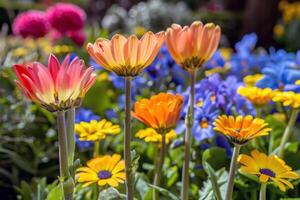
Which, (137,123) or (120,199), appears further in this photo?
(137,123)

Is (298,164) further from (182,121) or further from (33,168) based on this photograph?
(33,168)

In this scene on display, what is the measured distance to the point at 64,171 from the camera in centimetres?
81

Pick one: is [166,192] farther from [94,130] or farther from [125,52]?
[125,52]

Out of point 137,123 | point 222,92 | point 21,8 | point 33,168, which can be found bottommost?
point 33,168

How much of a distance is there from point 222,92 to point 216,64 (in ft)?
1.98

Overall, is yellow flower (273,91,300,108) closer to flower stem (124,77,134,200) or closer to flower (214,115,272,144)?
flower (214,115,272,144)

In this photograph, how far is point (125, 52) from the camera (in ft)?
2.66

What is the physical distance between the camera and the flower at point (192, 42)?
898mm

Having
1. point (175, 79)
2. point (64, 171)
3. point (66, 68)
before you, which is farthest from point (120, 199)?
point (175, 79)

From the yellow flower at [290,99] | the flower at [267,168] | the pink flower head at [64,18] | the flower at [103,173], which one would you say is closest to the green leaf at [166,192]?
the flower at [103,173]

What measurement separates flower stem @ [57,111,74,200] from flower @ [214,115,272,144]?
0.83 ft

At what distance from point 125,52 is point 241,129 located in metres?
0.23

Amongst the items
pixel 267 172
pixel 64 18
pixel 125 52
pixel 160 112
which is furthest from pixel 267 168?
pixel 64 18

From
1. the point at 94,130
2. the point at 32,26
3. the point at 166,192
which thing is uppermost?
the point at 32,26
